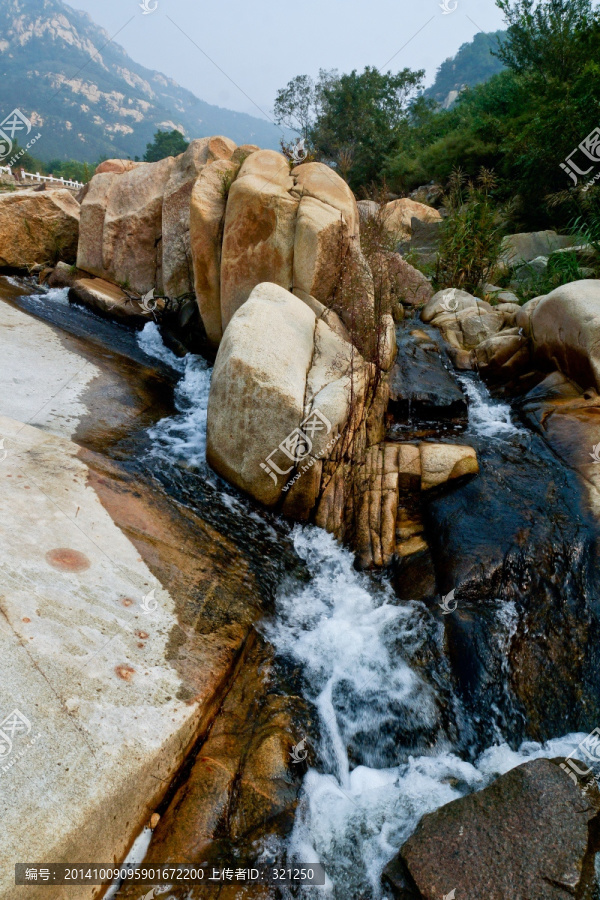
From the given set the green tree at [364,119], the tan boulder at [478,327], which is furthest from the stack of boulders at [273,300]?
the green tree at [364,119]

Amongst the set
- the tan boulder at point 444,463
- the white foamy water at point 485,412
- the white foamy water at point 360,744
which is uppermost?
the white foamy water at point 485,412

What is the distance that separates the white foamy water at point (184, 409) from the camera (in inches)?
212

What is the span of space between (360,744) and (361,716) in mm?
160

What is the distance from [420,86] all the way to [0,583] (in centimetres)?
3319

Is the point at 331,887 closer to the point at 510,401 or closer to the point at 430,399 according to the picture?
the point at 430,399

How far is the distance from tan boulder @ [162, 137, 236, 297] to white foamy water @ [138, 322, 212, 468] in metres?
0.89

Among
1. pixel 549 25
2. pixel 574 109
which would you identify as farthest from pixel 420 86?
pixel 574 109

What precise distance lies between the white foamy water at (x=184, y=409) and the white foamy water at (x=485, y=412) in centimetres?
316

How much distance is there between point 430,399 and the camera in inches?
245

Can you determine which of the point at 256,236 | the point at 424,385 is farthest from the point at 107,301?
the point at 424,385

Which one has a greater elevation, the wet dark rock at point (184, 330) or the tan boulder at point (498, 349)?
the tan boulder at point (498, 349)

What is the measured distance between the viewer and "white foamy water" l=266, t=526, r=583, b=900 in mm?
2631

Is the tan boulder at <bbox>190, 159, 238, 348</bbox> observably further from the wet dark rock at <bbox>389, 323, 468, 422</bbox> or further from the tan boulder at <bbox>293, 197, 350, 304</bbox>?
the wet dark rock at <bbox>389, 323, 468, 422</bbox>

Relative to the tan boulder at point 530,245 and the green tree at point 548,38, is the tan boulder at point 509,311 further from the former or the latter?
the green tree at point 548,38
